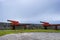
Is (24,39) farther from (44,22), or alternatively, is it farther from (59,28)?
(44,22)

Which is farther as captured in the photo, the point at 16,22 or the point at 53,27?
the point at 16,22

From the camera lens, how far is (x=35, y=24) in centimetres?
2848

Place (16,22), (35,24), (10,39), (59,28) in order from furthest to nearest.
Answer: (16,22) → (35,24) → (59,28) → (10,39)

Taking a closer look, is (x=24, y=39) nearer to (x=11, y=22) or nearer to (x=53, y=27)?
(x=53, y=27)

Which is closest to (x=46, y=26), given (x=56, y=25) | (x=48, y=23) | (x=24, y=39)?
(x=48, y=23)

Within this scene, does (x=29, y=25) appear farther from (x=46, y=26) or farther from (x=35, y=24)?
(x=46, y=26)

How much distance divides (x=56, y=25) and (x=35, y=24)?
369cm

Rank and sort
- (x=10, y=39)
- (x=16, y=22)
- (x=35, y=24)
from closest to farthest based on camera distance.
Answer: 1. (x=10, y=39)
2. (x=35, y=24)
3. (x=16, y=22)

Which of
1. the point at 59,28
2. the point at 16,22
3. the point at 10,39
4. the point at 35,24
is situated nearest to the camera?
the point at 10,39

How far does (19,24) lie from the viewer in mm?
29547

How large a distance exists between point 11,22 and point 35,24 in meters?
4.72

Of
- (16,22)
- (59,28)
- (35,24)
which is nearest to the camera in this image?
(59,28)

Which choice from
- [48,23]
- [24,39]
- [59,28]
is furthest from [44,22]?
[24,39]

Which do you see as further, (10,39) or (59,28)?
(59,28)
